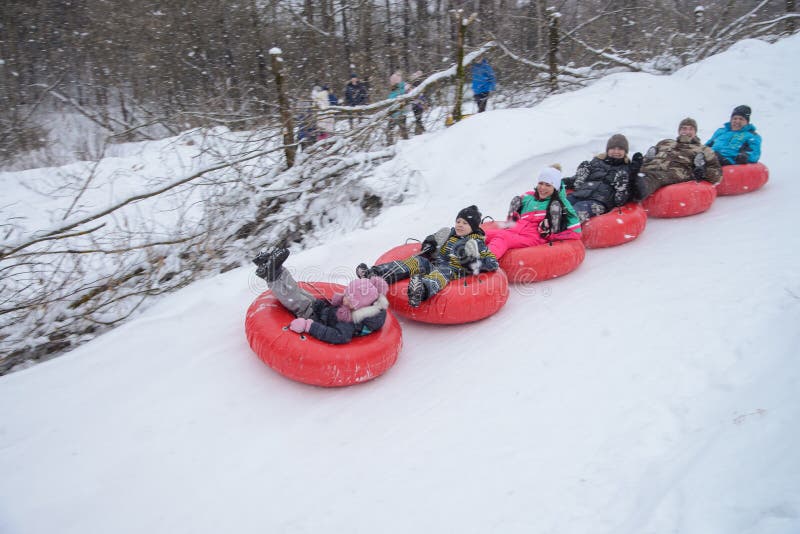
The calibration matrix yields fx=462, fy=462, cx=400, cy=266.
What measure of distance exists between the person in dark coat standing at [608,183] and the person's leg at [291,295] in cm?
301

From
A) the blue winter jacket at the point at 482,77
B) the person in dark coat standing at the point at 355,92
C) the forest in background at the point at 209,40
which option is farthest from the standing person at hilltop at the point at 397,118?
the forest in background at the point at 209,40

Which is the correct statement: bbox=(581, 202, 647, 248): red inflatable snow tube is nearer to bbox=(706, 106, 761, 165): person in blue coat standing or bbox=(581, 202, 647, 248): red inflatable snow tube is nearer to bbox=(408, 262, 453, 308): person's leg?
bbox=(706, 106, 761, 165): person in blue coat standing

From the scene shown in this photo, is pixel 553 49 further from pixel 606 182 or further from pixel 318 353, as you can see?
pixel 318 353

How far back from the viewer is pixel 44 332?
4.18 meters

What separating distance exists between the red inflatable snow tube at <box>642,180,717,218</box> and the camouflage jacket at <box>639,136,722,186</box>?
8 centimetres

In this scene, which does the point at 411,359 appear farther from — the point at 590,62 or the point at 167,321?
the point at 590,62

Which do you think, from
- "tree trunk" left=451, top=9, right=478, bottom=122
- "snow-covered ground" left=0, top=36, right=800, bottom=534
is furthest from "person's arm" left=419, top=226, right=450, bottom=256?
"tree trunk" left=451, top=9, right=478, bottom=122

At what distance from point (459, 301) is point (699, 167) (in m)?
3.55

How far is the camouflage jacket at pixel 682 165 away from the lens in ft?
17.2

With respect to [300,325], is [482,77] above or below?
above

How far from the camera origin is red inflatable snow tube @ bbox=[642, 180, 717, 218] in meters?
5.13

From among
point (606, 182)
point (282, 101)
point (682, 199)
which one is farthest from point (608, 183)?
point (282, 101)

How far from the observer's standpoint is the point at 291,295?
347 cm

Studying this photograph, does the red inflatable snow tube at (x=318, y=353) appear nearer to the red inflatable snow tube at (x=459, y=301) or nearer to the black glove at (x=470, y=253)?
the red inflatable snow tube at (x=459, y=301)
